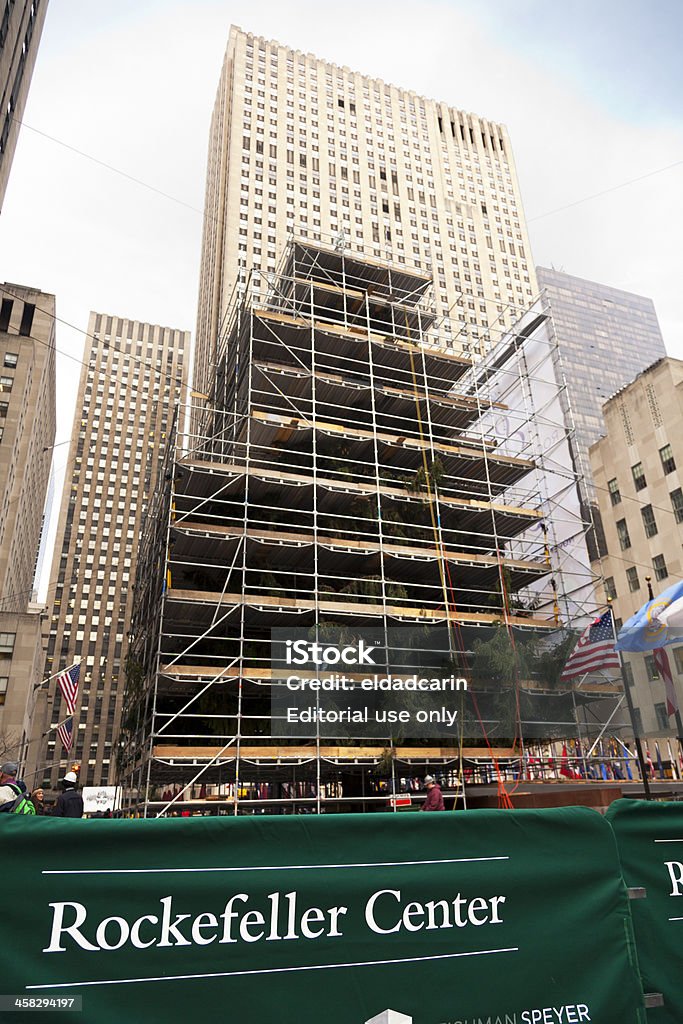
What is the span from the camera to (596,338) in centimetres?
11956

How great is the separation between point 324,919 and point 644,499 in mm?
43135

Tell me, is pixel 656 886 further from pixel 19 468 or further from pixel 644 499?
pixel 19 468

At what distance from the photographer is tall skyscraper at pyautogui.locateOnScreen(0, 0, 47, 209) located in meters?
33.7

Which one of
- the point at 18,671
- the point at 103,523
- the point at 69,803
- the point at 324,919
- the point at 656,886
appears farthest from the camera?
the point at 103,523

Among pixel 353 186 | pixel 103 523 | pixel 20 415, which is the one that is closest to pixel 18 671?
pixel 20 415

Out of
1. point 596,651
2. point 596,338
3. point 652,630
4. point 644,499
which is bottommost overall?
point 652,630

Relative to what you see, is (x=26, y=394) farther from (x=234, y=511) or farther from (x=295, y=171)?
(x=295, y=171)

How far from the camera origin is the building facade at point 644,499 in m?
38.7

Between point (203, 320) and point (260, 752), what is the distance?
59157 millimetres

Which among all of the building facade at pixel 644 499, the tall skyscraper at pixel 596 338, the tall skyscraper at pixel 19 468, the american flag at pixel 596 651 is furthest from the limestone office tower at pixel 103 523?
the american flag at pixel 596 651

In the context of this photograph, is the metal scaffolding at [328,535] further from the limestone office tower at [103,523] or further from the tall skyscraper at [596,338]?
the tall skyscraper at [596,338]

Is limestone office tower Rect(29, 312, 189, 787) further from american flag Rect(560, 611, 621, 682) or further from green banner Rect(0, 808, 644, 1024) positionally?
green banner Rect(0, 808, 644, 1024)

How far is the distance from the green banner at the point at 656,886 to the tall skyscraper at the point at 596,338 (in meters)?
101

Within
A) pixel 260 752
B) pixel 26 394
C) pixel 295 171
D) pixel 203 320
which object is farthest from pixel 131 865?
pixel 295 171
